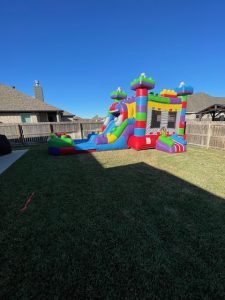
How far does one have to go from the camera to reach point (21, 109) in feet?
45.6

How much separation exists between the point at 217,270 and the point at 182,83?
8.66 meters

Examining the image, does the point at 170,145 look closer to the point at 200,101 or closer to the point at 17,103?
the point at 17,103

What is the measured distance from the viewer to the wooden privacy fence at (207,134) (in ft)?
24.6

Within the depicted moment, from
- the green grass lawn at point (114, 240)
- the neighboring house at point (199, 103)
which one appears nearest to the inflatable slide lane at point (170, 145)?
the green grass lawn at point (114, 240)

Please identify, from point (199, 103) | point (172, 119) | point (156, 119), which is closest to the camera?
point (156, 119)

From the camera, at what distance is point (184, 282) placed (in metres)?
1.35

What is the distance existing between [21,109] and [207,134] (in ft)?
51.7

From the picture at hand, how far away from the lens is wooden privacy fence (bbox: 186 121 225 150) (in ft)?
24.6

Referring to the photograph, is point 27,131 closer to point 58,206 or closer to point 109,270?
point 58,206

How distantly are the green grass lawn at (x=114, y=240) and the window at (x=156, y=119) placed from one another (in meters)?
4.67

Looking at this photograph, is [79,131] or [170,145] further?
[79,131]

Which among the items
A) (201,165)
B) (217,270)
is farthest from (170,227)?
(201,165)

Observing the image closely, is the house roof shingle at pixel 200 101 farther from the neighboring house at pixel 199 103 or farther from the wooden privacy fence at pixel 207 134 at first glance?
the wooden privacy fence at pixel 207 134

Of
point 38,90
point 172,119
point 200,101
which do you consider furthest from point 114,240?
point 200,101
